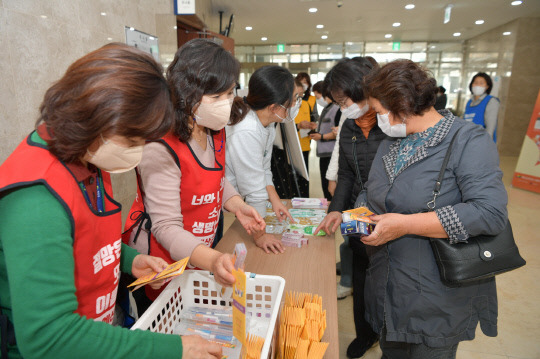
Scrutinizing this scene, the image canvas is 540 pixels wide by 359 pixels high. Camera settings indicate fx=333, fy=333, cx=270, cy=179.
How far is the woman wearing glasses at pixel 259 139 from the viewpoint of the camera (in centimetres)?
173

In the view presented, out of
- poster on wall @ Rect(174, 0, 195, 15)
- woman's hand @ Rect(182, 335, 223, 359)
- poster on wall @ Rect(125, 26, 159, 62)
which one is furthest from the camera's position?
poster on wall @ Rect(174, 0, 195, 15)

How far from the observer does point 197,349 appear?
74 centimetres

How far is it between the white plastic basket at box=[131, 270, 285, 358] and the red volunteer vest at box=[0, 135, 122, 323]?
151 mm

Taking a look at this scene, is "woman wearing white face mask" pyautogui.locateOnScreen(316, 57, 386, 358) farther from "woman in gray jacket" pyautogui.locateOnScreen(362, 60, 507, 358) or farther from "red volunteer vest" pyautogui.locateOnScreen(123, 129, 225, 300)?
"red volunteer vest" pyautogui.locateOnScreen(123, 129, 225, 300)

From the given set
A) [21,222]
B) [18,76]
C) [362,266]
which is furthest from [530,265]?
[18,76]

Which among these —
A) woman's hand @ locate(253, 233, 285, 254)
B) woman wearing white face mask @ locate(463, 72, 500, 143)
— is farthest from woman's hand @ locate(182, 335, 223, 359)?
woman wearing white face mask @ locate(463, 72, 500, 143)

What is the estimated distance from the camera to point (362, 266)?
2.00 m

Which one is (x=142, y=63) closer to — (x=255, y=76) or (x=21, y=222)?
(x=21, y=222)

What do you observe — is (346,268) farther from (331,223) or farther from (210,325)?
(210,325)

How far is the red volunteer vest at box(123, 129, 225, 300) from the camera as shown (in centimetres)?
122

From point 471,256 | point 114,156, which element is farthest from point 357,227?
point 114,156

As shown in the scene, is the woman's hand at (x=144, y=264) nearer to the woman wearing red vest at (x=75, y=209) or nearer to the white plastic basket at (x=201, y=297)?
A: the white plastic basket at (x=201, y=297)

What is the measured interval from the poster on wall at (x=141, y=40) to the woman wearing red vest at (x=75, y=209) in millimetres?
2947

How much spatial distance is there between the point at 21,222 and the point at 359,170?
155cm
